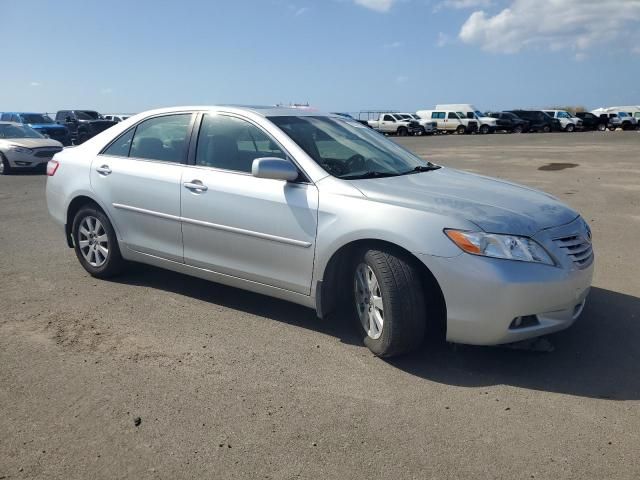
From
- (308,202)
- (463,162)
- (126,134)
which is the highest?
(126,134)

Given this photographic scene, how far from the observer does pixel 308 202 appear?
13.6 feet

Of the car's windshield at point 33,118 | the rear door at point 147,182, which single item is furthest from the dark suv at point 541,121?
the rear door at point 147,182

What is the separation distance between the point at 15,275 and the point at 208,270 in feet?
7.99

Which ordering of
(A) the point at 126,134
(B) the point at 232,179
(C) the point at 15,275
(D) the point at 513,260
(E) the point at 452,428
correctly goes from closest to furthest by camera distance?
(E) the point at 452,428
(D) the point at 513,260
(B) the point at 232,179
(A) the point at 126,134
(C) the point at 15,275

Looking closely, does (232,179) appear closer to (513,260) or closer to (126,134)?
(126,134)

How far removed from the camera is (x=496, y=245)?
361 centimetres

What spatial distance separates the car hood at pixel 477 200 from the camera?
3.73 m

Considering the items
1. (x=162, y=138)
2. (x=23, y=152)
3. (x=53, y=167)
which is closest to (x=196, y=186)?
(x=162, y=138)

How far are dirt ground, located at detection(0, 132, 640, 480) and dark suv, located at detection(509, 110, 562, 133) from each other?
4345 cm

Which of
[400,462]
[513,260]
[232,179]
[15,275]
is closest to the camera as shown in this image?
[400,462]

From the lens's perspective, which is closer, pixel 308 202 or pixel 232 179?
pixel 308 202

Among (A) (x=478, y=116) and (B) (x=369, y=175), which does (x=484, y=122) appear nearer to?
(A) (x=478, y=116)

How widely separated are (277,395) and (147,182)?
94.8 inches

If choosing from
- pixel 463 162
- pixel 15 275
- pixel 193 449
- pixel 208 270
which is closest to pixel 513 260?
pixel 193 449
